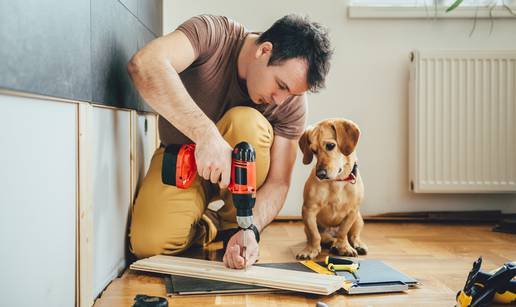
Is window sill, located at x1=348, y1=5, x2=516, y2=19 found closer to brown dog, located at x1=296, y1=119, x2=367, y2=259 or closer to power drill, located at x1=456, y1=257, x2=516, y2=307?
brown dog, located at x1=296, y1=119, x2=367, y2=259

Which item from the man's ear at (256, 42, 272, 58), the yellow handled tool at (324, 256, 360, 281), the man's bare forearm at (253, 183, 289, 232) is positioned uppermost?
the man's ear at (256, 42, 272, 58)

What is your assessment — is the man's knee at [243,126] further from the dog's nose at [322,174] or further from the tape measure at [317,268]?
the tape measure at [317,268]

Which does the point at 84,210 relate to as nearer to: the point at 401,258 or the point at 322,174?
the point at 322,174

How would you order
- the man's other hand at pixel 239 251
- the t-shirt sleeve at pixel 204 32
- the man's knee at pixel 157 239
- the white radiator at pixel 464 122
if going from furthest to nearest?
the white radiator at pixel 464 122 < the man's knee at pixel 157 239 < the t-shirt sleeve at pixel 204 32 < the man's other hand at pixel 239 251

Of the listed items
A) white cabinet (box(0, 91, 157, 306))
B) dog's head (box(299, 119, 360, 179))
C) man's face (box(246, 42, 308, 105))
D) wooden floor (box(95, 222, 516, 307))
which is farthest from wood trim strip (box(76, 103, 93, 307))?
dog's head (box(299, 119, 360, 179))

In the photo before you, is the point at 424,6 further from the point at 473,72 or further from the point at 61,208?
the point at 61,208

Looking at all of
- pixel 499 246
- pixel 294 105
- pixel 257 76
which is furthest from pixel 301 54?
pixel 499 246

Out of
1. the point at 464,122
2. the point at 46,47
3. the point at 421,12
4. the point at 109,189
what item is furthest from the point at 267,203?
the point at 421,12

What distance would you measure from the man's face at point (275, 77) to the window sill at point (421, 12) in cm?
135

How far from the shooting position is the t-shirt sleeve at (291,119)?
2.04 metres

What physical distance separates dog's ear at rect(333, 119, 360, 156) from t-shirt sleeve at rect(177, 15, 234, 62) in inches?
23.0

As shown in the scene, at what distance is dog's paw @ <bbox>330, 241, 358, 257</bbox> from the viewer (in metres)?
2.00

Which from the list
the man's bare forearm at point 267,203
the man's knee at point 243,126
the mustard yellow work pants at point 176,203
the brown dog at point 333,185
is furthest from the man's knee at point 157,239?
the brown dog at point 333,185

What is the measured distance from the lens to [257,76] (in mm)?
1710
